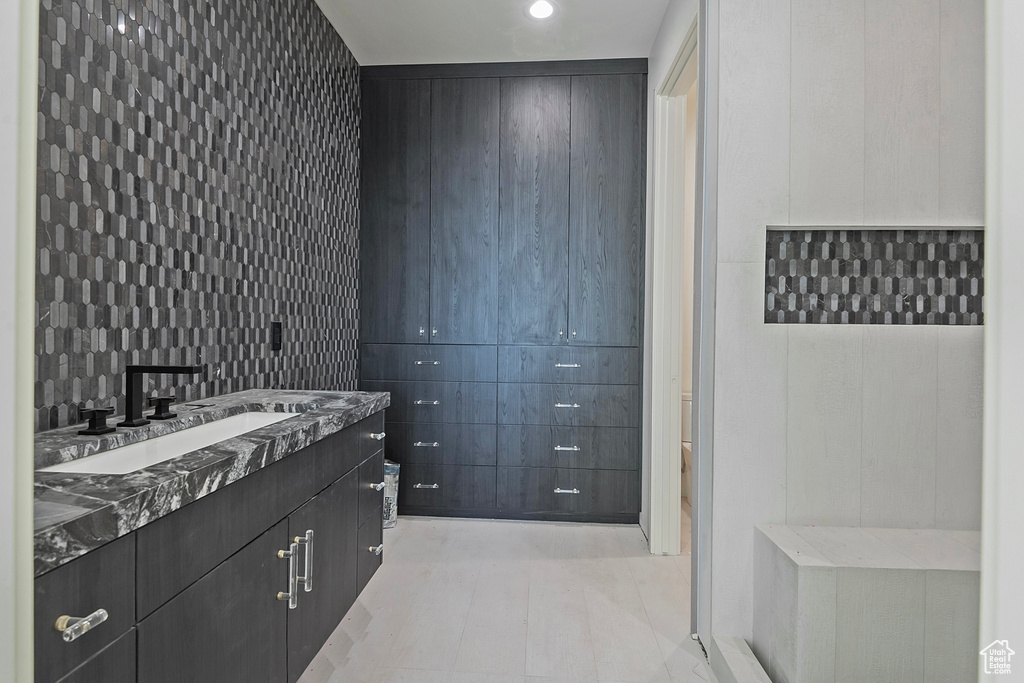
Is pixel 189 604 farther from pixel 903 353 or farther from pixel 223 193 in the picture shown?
pixel 903 353

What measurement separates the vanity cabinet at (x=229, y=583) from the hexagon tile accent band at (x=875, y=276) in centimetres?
151

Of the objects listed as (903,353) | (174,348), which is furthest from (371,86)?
(903,353)

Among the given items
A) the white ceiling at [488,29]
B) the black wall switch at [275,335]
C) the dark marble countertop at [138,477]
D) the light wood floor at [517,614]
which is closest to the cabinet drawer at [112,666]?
the dark marble countertop at [138,477]

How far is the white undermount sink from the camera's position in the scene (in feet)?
4.08

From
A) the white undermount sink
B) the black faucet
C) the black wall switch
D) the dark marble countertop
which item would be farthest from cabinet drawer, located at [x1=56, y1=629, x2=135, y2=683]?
the black wall switch

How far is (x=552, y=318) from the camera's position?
11.0 ft

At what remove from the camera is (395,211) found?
136 inches

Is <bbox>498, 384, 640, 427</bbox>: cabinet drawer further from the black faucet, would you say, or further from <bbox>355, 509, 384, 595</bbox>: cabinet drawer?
the black faucet

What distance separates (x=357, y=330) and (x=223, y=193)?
1475mm

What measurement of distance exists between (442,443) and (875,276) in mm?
2328

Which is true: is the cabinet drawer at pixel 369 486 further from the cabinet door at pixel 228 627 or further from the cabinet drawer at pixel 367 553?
the cabinet door at pixel 228 627

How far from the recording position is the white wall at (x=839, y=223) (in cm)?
184

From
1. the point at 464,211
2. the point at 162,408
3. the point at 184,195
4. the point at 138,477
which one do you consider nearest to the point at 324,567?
the point at 162,408

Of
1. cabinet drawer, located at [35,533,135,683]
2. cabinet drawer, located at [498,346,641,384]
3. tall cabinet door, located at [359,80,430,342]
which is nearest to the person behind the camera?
cabinet drawer, located at [35,533,135,683]
